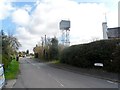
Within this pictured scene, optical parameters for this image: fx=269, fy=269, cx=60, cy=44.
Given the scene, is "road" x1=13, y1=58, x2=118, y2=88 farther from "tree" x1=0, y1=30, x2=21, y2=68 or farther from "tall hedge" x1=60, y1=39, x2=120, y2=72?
"tree" x1=0, y1=30, x2=21, y2=68

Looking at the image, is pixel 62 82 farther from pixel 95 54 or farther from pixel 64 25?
pixel 64 25

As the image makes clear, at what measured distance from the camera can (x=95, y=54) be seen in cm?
3244

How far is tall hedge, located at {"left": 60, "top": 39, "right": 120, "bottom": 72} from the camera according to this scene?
29.3 m

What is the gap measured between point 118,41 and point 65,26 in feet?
127

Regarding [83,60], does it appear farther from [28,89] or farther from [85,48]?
[28,89]

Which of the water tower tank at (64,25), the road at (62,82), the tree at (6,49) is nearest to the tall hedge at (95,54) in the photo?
the road at (62,82)

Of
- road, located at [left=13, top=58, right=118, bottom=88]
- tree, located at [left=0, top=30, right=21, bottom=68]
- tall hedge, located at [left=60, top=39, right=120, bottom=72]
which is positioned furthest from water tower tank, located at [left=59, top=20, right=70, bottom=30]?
road, located at [left=13, top=58, right=118, bottom=88]

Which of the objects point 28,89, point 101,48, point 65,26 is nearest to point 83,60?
point 101,48

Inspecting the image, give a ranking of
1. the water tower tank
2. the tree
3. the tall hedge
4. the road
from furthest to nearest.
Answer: the water tower tank < the tree < the tall hedge < the road

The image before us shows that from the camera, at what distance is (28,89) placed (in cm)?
1659

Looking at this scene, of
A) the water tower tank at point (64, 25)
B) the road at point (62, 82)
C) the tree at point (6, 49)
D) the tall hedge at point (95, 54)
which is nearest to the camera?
the road at point (62, 82)

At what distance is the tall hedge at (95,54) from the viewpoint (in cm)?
2927

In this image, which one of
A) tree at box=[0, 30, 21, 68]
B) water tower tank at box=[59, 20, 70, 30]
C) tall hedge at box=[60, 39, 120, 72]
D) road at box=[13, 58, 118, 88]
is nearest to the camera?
road at box=[13, 58, 118, 88]

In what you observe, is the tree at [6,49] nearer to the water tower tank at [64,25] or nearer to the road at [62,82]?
the road at [62,82]
